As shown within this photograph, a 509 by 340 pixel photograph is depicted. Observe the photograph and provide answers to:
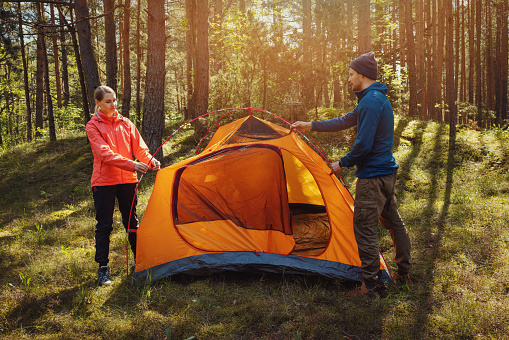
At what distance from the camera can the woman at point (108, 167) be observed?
3.30 metres

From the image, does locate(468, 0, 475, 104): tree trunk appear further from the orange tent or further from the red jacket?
the red jacket

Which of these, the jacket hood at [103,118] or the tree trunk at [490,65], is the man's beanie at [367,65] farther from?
the tree trunk at [490,65]

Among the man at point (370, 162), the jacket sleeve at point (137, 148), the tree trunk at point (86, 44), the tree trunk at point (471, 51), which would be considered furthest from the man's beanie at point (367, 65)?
the tree trunk at point (471, 51)

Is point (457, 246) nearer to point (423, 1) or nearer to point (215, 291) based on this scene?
point (215, 291)

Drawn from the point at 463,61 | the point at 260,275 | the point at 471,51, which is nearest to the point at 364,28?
the point at 260,275

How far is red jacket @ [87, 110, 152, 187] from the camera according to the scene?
10.8ft

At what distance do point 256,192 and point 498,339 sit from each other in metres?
2.87

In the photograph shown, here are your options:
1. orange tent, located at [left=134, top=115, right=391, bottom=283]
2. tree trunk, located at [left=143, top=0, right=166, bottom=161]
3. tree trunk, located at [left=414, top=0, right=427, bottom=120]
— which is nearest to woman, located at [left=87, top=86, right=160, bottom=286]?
orange tent, located at [left=134, top=115, right=391, bottom=283]

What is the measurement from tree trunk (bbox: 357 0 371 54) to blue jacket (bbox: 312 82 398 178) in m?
6.67

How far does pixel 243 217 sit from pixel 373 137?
194 cm

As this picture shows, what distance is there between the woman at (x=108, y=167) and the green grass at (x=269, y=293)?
0.53 m

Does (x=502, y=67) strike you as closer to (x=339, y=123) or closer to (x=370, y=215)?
(x=339, y=123)

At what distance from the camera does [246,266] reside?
353 cm

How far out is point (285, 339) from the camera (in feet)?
8.38
